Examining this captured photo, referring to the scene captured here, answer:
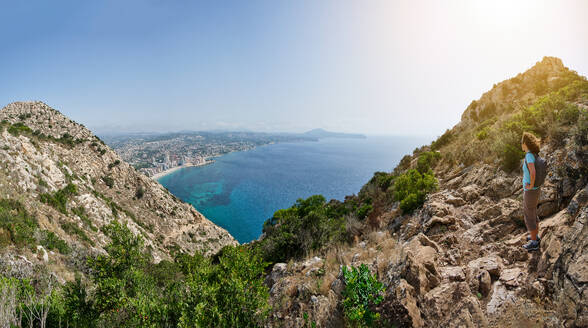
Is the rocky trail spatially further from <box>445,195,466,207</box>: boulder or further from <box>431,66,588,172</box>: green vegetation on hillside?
<box>431,66,588,172</box>: green vegetation on hillside

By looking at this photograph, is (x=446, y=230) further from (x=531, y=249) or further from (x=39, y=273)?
(x=39, y=273)

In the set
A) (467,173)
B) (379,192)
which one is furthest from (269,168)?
(467,173)

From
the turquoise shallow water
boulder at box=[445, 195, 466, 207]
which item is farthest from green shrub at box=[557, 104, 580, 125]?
the turquoise shallow water

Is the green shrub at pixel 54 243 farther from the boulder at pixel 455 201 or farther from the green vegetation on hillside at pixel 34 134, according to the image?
the boulder at pixel 455 201

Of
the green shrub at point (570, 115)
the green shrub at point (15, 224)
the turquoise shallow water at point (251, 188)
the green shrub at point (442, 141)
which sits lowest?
the turquoise shallow water at point (251, 188)

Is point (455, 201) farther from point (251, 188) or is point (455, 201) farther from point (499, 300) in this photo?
point (251, 188)

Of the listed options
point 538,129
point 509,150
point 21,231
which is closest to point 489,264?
point 509,150

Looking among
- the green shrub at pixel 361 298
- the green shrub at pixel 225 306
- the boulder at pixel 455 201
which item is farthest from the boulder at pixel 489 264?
the green shrub at pixel 225 306
